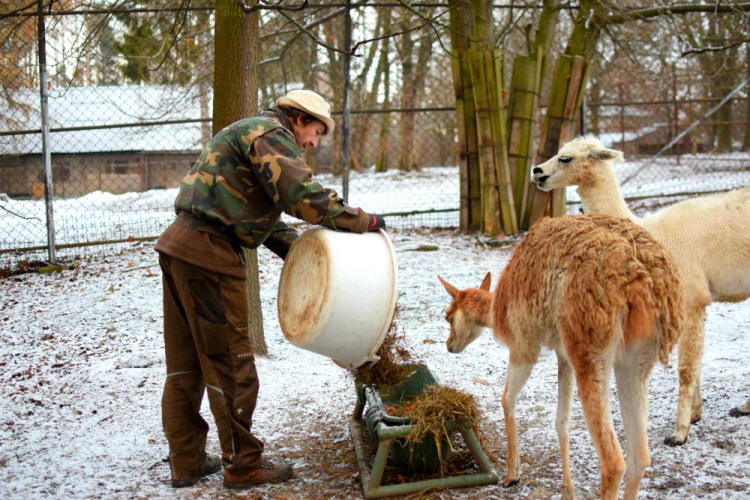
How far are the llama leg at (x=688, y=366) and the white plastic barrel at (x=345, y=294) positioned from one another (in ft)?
6.15

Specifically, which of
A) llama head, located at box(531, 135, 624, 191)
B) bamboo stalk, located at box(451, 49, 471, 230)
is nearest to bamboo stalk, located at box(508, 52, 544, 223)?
bamboo stalk, located at box(451, 49, 471, 230)

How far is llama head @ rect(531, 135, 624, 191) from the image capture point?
4.65 meters

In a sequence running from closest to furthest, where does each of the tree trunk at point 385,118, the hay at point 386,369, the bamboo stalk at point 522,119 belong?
the hay at point 386,369
the bamboo stalk at point 522,119
the tree trunk at point 385,118

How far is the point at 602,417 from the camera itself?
111 inches

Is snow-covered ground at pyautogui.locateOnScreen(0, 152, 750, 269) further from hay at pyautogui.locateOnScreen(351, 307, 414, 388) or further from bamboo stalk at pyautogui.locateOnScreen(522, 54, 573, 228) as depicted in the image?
hay at pyautogui.locateOnScreen(351, 307, 414, 388)

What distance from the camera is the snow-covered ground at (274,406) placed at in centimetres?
346

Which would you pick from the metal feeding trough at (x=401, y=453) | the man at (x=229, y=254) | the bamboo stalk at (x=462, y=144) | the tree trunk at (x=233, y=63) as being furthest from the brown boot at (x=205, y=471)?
the bamboo stalk at (x=462, y=144)

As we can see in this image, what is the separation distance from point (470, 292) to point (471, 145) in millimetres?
5504

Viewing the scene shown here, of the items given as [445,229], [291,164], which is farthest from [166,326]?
[445,229]

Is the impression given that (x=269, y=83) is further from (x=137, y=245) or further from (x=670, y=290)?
(x=670, y=290)

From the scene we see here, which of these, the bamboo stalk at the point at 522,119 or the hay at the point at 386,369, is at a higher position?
the bamboo stalk at the point at 522,119

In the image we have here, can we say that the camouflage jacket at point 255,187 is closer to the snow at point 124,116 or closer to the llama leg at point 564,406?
the llama leg at point 564,406

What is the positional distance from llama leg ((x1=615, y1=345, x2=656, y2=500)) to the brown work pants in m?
1.73

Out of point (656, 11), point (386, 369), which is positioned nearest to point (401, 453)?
point (386, 369)
